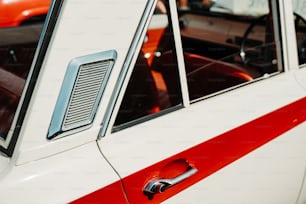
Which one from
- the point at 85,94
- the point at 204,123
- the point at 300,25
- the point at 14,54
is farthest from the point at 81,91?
the point at 300,25

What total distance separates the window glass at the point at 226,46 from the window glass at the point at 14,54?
64 cm

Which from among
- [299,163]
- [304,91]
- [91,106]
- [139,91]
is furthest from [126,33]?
[299,163]

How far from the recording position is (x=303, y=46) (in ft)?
6.70

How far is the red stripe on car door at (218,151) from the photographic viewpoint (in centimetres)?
112

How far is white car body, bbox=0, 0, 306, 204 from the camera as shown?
3.31 feet

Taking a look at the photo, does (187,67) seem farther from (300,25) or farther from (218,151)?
(300,25)

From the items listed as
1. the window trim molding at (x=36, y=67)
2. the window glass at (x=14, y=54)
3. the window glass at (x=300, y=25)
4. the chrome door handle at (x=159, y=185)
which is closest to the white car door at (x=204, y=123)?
the chrome door handle at (x=159, y=185)

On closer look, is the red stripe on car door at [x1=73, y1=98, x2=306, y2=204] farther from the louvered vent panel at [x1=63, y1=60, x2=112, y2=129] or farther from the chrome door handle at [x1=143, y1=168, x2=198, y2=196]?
the louvered vent panel at [x1=63, y1=60, x2=112, y2=129]

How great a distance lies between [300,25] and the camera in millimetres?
2062

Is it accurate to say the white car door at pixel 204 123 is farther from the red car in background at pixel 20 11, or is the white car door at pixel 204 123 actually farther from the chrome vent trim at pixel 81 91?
the red car in background at pixel 20 11

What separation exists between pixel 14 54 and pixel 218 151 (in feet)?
3.65

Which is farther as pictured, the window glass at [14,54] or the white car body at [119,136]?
the window glass at [14,54]

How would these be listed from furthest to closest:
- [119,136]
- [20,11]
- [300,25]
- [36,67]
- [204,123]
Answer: [20,11], [300,25], [204,123], [119,136], [36,67]

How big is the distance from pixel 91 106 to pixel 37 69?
19 centimetres
